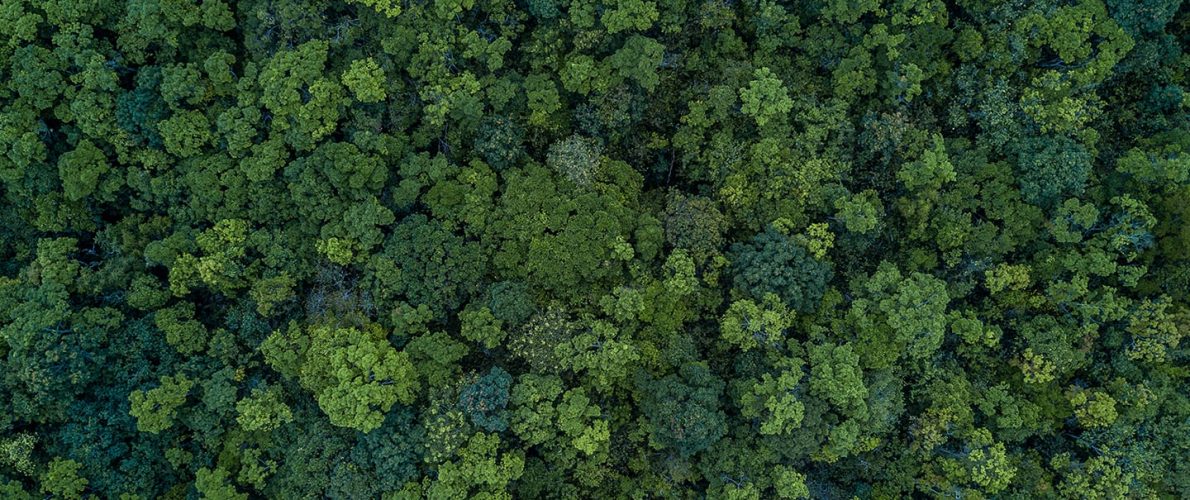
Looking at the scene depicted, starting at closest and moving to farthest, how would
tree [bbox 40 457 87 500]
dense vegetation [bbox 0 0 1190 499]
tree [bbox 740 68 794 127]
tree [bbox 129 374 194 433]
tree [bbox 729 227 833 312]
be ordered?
dense vegetation [bbox 0 0 1190 499] → tree [bbox 729 227 833 312] → tree [bbox 129 374 194 433] → tree [bbox 40 457 87 500] → tree [bbox 740 68 794 127]

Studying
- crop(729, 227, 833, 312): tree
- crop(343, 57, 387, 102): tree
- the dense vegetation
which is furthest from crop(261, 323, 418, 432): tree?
crop(729, 227, 833, 312): tree

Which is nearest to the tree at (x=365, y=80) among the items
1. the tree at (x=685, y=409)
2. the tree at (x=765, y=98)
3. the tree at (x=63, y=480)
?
the tree at (x=765, y=98)

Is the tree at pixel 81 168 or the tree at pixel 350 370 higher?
the tree at pixel 81 168

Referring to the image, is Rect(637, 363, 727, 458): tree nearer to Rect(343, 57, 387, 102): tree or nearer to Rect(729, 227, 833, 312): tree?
Rect(729, 227, 833, 312): tree

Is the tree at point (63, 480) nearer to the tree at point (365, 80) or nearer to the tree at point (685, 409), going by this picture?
the tree at point (365, 80)

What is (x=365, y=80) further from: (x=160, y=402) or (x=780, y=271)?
(x=780, y=271)

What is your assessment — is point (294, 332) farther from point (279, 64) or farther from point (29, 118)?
point (29, 118)

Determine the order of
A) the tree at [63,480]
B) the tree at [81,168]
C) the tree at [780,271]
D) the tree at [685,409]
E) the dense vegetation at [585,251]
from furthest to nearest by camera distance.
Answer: the tree at [81,168] → the tree at [63,480] → the tree at [780,271] → the dense vegetation at [585,251] → the tree at [685,409]

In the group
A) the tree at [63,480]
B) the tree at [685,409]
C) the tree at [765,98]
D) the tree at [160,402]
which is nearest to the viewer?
the tree at [685,409]

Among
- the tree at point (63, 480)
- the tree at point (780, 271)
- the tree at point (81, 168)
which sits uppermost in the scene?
the tree at point (81, 168)
